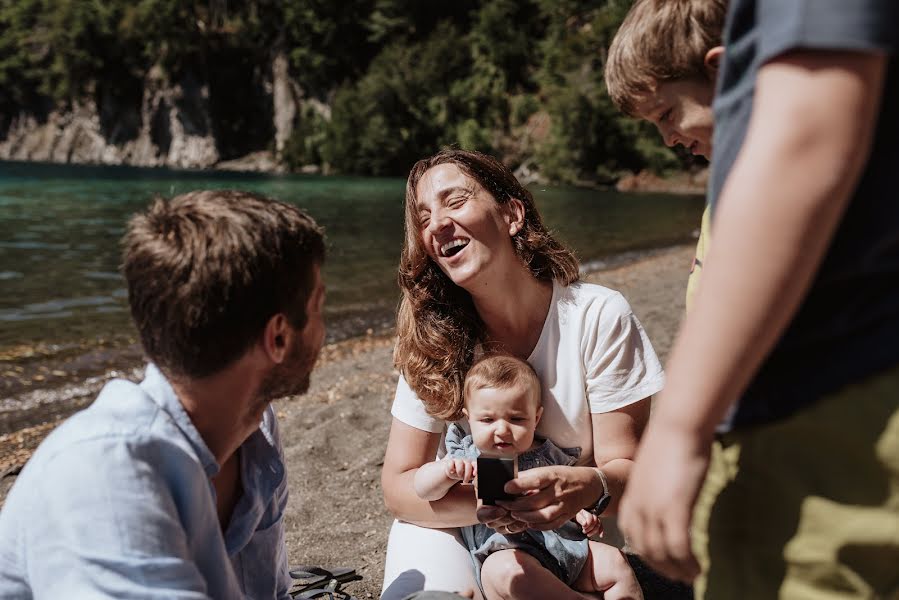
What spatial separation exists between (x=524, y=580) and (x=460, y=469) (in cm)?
42

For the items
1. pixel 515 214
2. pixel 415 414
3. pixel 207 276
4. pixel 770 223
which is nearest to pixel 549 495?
pixel 415 414

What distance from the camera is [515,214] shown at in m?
2.96

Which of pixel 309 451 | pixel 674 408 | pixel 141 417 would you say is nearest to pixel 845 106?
pixel 674 408

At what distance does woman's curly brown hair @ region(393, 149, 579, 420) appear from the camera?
275 cm

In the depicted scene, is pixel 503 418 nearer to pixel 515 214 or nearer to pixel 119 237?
pixel 515 214

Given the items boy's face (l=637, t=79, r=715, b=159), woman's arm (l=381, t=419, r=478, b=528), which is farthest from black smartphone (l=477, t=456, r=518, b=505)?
boy's face (l=637, t=79, r=715, b=159)

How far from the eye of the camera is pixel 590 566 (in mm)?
2604

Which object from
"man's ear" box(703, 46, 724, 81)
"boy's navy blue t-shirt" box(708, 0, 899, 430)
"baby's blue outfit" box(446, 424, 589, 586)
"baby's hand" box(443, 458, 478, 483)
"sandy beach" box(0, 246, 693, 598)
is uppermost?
"man's ear" box(703, 46, 724, 81)

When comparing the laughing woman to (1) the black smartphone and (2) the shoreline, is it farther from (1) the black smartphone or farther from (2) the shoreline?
(2) the shoreline

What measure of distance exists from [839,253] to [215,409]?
52.0 inches

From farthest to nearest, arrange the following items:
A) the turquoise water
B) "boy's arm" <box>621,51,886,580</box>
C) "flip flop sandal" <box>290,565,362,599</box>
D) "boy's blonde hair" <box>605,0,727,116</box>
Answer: the turquoise water < "flip flop sandal" <box>290,565,362,599</box> < "boy's blonde hair" <box>605,0,727,116</box> < "boy's arm" <box>621,51,886,580</box>

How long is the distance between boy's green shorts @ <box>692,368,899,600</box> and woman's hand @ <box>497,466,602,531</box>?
100 cm

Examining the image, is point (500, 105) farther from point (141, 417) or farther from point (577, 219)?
point (141, 417)

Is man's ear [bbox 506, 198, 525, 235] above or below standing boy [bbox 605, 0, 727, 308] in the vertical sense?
below
